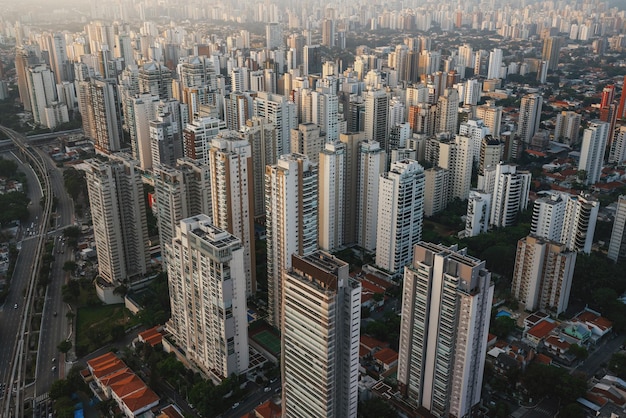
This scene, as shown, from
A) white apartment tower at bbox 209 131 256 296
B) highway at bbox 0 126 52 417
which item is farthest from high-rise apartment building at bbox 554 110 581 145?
highway at bbox 0 126 52 417

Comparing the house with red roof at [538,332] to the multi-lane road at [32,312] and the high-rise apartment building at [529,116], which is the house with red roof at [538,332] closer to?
the multi-lane road at [32,312]

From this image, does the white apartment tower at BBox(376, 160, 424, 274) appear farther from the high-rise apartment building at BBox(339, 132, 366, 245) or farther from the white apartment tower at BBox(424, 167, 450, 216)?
the white apartment tower at BBox(424, 167, 450, 216)

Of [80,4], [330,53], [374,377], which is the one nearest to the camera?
[374,377]

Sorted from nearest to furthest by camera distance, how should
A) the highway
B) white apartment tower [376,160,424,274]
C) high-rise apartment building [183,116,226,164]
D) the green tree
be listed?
the green tree, the highway, white apartment tower [376,160,424,274], high-rise apartment building [183,116,226,164]

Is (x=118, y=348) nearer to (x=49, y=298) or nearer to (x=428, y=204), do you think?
(x=49, y=298)

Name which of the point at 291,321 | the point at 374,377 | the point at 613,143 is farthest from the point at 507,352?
the point at 613,143

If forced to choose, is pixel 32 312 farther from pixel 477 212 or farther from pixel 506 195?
pixel 506 195

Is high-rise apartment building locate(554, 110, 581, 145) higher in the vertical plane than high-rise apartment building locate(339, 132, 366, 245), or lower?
lower
